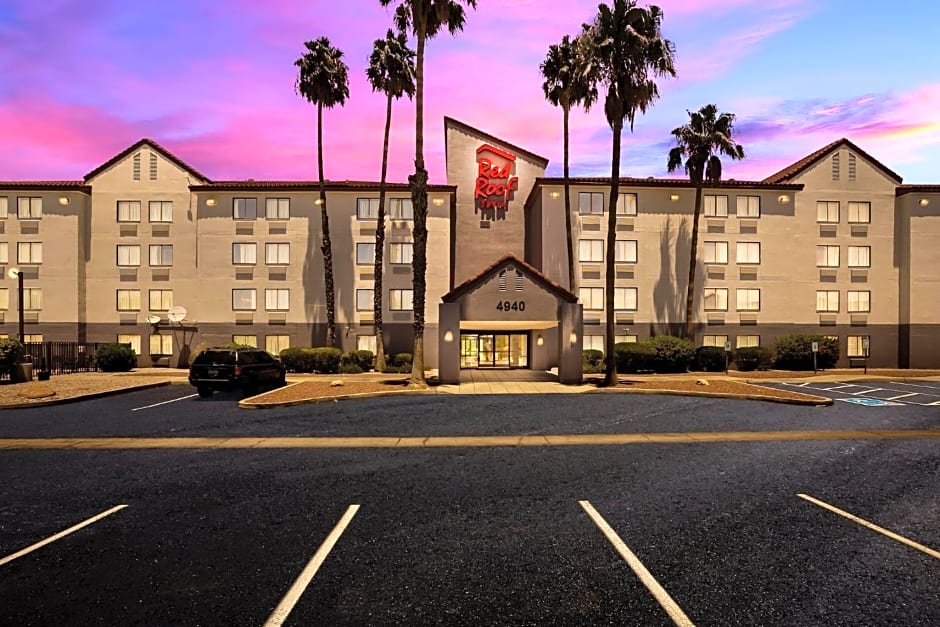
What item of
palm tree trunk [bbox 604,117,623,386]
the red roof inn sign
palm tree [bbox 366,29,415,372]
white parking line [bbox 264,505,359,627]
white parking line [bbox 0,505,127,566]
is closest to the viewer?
white parking line [bbox 264,505,359,627]

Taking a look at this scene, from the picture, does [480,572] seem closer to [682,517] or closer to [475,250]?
[682,517]

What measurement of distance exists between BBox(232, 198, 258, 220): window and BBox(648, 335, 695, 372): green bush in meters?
28.9

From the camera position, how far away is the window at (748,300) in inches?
1436

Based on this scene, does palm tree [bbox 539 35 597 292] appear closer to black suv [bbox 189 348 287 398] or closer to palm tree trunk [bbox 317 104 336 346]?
palm tree trunk [bbox 317 104 336 346]

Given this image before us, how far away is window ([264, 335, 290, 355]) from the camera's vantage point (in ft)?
118

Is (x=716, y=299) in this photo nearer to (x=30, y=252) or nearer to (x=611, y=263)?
(x=611, y=263)

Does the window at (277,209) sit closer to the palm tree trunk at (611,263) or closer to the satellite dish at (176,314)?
the satellite dish at (176,314)

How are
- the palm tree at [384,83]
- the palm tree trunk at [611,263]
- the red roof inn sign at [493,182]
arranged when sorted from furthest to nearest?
the red roof inn sign at [493,182] → the palm tree at [384,83] → the palm tree trunk at [611,263]

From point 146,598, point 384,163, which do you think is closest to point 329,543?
point 146,598

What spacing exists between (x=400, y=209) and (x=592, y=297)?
14.9 metres

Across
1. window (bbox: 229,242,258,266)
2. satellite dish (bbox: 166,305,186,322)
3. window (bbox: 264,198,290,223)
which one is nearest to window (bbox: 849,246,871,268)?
window (bbox: 264,198,290,223)

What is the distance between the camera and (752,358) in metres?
34.4

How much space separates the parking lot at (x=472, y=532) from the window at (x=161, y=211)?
28.3 metres

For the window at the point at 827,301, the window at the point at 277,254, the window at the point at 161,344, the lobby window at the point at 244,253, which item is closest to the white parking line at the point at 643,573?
the window at the point at 277,254
